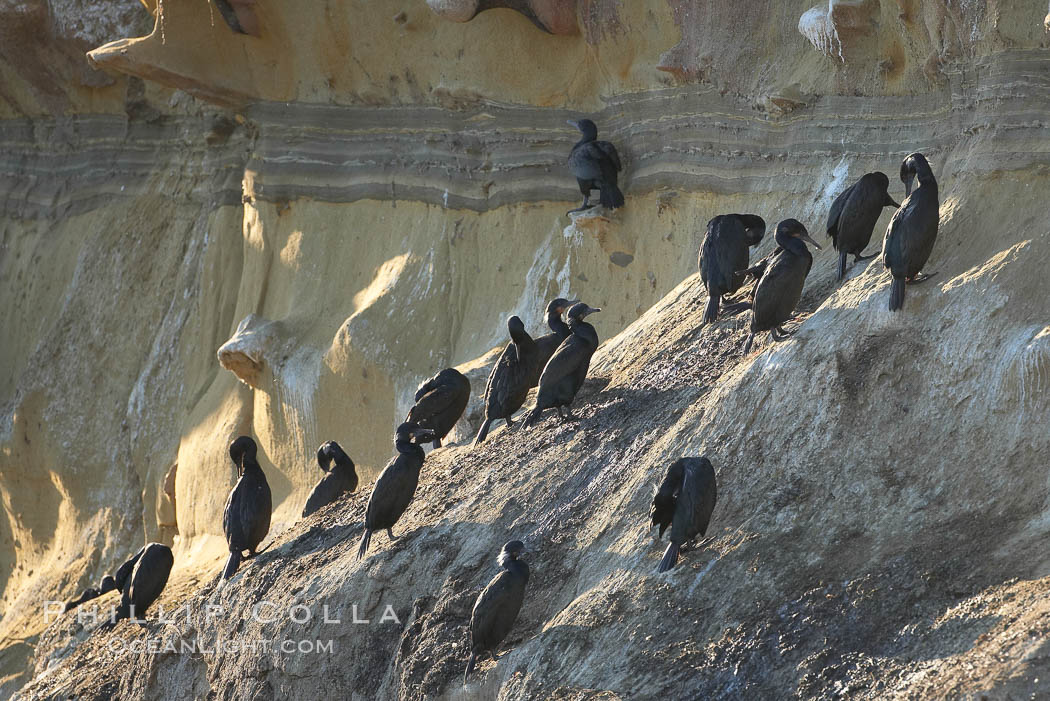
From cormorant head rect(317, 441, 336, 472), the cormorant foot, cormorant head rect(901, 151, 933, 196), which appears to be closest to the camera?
the cormorant foot

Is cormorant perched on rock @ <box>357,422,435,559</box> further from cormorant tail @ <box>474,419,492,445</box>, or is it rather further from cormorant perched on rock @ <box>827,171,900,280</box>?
cormorant perched on rock @ <box>827,171,900,280</box>

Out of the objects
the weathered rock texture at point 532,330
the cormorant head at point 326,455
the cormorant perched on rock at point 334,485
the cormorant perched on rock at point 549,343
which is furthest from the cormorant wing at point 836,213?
the cormorant head at point 326,455

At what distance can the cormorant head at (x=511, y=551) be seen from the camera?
24.4 ft

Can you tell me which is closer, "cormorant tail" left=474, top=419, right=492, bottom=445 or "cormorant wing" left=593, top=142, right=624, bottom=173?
"cormorant tail" left=474, top=419, right=492, bottom=445

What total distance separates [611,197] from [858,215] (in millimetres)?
4217

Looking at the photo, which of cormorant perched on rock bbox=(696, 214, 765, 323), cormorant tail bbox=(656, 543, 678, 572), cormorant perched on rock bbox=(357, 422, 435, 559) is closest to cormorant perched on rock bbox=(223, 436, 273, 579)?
cormorant perched on rock bbox=(357, 422, 435, 559)

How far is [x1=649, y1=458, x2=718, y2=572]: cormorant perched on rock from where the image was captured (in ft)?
22.7

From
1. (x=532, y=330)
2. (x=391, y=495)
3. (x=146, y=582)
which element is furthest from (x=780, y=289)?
(x=146, y=582)

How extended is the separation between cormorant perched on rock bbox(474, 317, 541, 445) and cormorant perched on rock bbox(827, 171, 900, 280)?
2.47 m

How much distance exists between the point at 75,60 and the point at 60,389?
4.76 metres

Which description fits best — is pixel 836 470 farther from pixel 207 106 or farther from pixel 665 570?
pixel 207 106

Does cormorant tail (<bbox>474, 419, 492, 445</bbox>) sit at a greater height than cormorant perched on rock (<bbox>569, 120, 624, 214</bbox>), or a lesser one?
lesser

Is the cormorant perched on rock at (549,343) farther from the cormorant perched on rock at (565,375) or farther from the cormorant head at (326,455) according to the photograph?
the cormorant head at (326,455)

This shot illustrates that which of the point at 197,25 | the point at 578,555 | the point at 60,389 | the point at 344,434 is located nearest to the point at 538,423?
the point at 578,555
